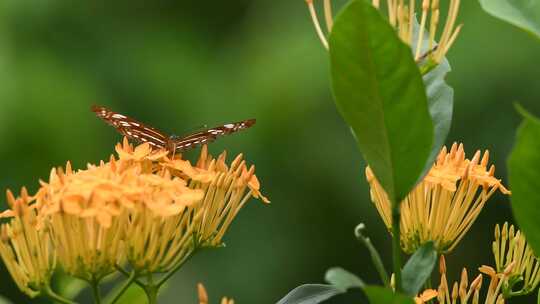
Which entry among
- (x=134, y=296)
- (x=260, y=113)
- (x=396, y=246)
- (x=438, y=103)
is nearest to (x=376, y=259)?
(x=396, y=246)

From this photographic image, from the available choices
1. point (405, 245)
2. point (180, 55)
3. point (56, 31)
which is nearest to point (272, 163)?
point (180, 55)

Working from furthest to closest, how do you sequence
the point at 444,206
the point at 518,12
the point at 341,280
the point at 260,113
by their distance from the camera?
A: the point at 260,113
the point at 444,206
the point at 518,12
the point at 341,280

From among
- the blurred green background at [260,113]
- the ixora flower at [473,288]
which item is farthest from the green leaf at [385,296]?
the blurred green background at [260,113]

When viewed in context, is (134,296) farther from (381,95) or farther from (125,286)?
(381,95)

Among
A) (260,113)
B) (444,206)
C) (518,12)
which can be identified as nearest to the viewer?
(518,12)

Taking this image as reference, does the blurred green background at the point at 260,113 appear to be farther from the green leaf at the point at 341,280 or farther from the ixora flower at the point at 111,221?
the green leaf at the point at 341,280

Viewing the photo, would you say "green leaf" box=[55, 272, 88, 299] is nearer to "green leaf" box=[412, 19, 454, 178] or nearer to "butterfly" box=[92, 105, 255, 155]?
"butterfly" box=[92, 105, 255, 155]

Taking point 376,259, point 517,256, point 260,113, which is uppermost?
point 376,259

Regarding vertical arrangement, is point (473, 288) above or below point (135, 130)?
below

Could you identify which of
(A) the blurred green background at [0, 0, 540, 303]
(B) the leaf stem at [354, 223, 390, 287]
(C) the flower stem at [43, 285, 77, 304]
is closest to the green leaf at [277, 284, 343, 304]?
(B) the leaf stem at [354, 223, 390, 287]
